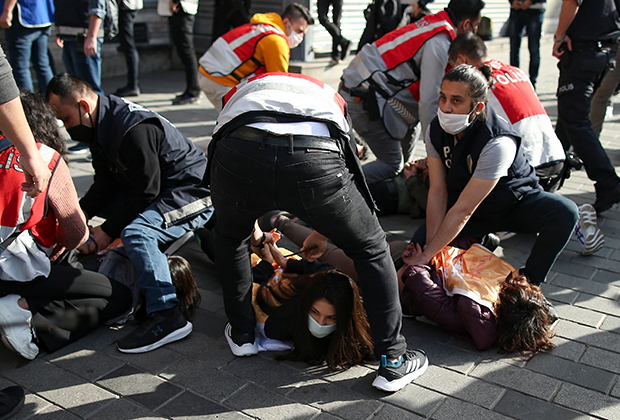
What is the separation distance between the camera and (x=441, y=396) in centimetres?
227

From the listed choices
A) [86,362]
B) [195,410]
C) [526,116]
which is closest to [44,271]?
[86,362]

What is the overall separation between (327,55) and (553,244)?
6.39m

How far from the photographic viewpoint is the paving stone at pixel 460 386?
226 centimetres

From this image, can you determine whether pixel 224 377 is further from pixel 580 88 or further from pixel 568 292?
pixel 580 88

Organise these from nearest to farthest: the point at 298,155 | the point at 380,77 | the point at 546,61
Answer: the point at 298,155 → the point at 380,77 → the point at 546,61

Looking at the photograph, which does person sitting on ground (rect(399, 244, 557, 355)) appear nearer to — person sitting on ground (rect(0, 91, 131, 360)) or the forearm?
person sitting on ground (rect(0, 91, 131, 360))

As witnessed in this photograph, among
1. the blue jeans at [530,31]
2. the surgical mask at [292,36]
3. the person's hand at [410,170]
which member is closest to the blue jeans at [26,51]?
the surgical mask at [292,36]

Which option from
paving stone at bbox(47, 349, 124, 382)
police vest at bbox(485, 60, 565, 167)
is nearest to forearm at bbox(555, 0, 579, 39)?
police vest at bbox(485, 60, 565, 167)

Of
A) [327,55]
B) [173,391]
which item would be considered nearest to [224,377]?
[173,391]

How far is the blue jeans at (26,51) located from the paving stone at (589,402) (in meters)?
5.11

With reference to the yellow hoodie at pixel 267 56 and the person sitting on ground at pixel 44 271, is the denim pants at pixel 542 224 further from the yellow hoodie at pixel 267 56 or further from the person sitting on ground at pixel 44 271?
the yellow hoodie at pixel 267 56

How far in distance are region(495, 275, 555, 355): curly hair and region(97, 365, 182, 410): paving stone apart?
1.48 m

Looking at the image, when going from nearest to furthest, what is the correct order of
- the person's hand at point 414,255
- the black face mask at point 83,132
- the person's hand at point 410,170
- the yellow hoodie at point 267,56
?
the person's hand at point 414,255, the black face mask at point 83,132, the person's hand at point 410,170, the yellow hoodie at point 267,56

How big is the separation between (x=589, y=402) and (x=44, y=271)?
2.41 m
